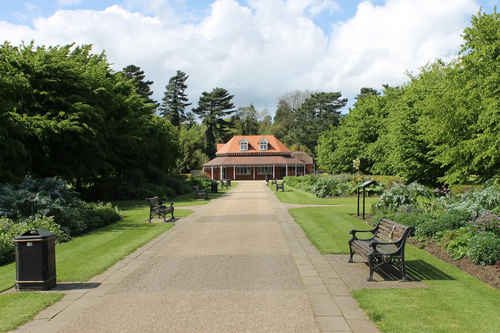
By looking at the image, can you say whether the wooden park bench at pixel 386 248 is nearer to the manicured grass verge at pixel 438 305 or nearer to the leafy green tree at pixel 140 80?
the manicured grass verge at pixel 438 305

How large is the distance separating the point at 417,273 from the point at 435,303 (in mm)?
1790

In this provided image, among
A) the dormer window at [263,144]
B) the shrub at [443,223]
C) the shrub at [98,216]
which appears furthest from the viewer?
the dormer window at [263,144]

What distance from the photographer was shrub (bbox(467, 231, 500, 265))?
772cm

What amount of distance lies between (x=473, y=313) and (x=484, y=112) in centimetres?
1622

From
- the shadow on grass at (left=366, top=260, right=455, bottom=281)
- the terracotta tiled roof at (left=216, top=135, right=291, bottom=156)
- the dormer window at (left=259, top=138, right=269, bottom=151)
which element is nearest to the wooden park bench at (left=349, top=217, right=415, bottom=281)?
the shadow on grass at (left=366, top=260, right=455, bottom=281)

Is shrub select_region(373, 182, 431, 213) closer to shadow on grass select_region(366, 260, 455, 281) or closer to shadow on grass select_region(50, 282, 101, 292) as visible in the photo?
shadow on grass select_region(366, 260, 455, 281)

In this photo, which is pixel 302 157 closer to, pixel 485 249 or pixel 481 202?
pixel 481 202

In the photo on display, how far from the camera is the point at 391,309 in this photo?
5.50 m

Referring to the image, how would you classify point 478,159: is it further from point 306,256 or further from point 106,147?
point 106,147

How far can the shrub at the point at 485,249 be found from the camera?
304 inches

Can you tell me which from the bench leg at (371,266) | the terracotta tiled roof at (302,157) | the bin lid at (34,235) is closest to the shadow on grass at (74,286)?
the bin lid at (34,235)

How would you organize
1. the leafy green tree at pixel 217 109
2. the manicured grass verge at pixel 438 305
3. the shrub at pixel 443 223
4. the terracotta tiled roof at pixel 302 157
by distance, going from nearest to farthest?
the manicured grass verge at pixel 438 305 → the shrub at pixel 443 223 → the terracotta tiled roof at pixel 302 157 → the leafy green tree at pixel 217 109

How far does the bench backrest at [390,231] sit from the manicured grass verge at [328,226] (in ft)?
3.30

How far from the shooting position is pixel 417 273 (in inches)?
294
